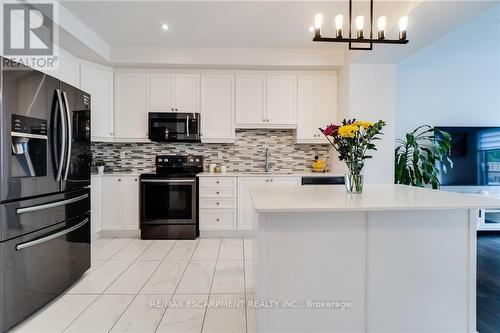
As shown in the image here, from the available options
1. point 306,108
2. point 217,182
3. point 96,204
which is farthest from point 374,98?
point 96,204

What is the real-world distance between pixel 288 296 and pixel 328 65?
125 inches

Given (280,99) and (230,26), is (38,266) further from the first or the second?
(280,99)

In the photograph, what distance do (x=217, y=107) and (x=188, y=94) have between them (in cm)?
46

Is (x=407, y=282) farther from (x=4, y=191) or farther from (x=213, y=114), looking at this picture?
(x=213, y=114)

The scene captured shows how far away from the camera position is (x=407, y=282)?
1.55 m

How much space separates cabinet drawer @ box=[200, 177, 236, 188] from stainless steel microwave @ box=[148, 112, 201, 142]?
63 cm

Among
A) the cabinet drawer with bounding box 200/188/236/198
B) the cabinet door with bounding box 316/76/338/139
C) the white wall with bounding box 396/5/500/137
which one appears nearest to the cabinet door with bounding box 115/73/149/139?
the cabinet drawer with bounding box 200/188/236/198

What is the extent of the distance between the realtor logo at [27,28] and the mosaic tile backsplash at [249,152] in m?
1.79

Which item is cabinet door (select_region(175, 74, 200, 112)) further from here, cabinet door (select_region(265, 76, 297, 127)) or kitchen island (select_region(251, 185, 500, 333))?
kitchen island (select_region(251, 185, 500, 333))

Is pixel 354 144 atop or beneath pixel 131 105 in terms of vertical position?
beneath

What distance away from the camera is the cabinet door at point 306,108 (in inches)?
153

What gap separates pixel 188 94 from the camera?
3850 millimetres

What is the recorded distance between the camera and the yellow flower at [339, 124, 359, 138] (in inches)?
68.8

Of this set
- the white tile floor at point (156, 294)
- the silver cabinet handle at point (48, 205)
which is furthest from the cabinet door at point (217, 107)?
the silver cabinet handle at point (48, 205)
